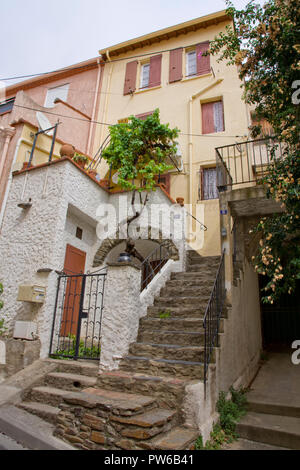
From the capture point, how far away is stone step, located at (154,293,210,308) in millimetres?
5578

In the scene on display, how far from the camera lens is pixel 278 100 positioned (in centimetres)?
454

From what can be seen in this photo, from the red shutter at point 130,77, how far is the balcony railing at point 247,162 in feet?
17.5

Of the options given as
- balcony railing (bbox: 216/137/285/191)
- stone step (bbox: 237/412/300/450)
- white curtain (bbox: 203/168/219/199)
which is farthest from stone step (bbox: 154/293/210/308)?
white curtain (bbox: 203/168/219/199)

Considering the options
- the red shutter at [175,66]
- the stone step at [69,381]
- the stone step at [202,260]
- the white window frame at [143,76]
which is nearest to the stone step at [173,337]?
the stone step at [69,381]

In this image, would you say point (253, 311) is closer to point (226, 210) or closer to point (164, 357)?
point (226, 210)

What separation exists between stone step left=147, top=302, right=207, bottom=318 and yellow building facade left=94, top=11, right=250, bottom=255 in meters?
3.90

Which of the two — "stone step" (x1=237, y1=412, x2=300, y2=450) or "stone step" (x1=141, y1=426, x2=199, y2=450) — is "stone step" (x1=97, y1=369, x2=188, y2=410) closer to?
"stone step" (x1=141, y1=426, x2=199, y2=450)

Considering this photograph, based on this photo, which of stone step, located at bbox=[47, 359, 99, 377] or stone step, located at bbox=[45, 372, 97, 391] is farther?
stone step, located at bbox=[47, 359, 99, 377]

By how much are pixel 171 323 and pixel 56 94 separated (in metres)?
12.3

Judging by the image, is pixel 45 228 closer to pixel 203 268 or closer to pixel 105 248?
pixel 105 248

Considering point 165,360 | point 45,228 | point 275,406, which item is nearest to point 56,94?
point 45,228
